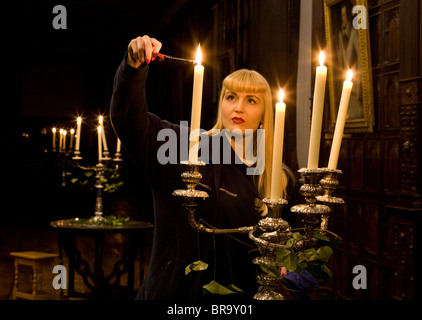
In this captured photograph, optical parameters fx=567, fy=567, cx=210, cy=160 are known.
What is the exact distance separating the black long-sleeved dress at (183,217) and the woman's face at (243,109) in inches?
6.8

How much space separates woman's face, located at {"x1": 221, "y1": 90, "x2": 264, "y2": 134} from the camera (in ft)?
6.79

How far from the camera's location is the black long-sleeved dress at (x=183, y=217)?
189cm

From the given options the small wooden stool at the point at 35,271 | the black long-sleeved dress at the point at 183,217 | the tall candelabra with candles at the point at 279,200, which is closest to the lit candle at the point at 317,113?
the tall candelabra with candles at the point at 279,200

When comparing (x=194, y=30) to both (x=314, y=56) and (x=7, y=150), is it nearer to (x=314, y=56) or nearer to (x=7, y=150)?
(x=314, y=56)

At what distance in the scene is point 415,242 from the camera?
4406 mm

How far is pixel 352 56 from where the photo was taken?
→ 5270 mm

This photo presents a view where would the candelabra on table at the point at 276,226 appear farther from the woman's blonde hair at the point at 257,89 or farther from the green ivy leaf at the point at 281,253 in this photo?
the woman's blonde hair at the point at 257,89

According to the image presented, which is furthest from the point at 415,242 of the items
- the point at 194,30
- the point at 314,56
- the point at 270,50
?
the point at 194,30

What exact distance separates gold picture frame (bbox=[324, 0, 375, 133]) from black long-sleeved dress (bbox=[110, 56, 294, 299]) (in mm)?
3223

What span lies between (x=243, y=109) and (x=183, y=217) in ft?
1.48

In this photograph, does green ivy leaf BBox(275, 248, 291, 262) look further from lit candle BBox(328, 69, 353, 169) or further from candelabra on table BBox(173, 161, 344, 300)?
lit candle BBox(328, 69, 353, 169)

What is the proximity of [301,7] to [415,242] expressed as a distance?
3.57 meters

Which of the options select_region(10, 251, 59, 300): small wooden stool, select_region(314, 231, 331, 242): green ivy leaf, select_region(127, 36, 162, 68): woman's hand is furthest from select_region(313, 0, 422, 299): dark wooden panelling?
select_region(314, 231, 331, 242): green ivy leaf

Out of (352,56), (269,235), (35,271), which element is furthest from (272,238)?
(35,271)
